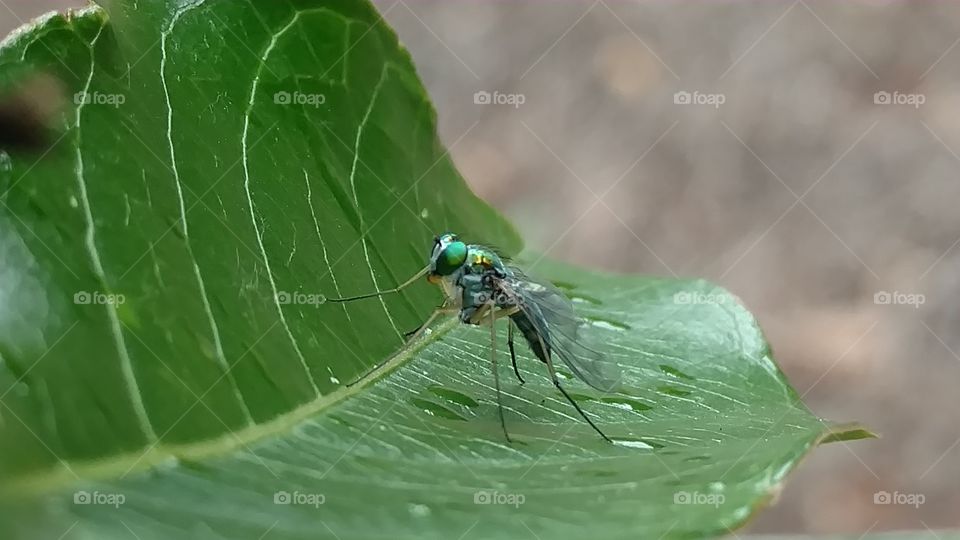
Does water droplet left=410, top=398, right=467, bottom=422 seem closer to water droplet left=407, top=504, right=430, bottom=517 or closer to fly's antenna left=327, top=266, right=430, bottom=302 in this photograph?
fly's antenna left=327, top=266, right=430, bottom=302

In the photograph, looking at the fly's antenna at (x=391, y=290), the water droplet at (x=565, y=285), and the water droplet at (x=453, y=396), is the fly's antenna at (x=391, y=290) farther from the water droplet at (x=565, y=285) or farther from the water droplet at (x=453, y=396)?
the water droplet at (x=565, y=285)

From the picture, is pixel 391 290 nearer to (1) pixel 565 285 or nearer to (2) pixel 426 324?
(2) pixel 426 324

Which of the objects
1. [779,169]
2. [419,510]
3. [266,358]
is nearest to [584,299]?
[266,358]

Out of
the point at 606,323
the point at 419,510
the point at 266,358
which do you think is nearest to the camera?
the point at 419,510

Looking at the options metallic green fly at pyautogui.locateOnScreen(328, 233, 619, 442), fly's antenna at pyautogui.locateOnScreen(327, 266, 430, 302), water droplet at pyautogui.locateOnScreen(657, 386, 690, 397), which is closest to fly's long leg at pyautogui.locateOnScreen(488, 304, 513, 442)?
metallic green fly at pyautogui.locateOnScreen(328, 233, 619, 442)

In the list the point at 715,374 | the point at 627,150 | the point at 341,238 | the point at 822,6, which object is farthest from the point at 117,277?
the point at 822,6

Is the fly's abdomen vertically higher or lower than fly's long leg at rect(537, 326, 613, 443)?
higher
